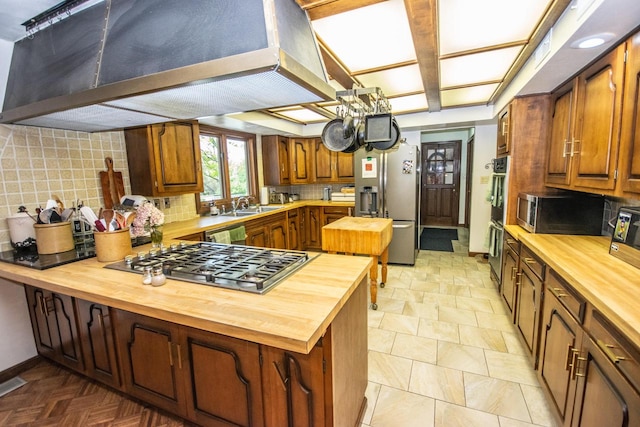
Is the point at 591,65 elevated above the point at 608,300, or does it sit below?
above

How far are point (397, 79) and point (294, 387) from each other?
262 centimetres

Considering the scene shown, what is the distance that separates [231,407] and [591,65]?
2822mm

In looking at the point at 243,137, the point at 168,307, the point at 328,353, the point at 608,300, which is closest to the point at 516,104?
the point at 608,300

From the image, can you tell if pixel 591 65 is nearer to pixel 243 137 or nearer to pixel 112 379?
pixel 112 379

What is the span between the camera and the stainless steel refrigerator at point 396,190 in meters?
4.13

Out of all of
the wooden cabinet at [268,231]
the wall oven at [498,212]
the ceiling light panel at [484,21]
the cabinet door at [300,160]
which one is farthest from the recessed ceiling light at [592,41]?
the cabinet door at [300,160]

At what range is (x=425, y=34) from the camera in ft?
5.65

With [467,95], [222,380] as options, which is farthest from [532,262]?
[467,95]

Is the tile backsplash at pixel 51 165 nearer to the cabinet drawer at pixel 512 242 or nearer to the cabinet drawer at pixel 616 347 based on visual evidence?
the cabinet drawer at pixel 616 347

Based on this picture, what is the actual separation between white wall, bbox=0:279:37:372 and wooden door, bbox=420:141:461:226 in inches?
281

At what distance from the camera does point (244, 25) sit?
1.10 meters

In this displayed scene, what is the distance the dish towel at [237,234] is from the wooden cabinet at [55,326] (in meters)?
1.52

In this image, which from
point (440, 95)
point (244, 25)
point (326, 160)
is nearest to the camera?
→ point (244, 25)

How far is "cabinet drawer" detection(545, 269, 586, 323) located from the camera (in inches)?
50.9
